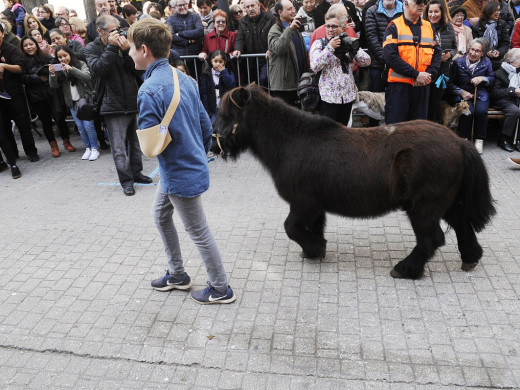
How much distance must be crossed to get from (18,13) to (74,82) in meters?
4.92

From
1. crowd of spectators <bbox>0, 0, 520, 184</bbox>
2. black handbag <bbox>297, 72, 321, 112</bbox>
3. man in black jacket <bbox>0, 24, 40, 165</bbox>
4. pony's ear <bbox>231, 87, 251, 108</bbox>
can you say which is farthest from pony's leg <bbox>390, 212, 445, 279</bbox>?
man in black jacket <bbox>0, 24, 40, 165</bbox>

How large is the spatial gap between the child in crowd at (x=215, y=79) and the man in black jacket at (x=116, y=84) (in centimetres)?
174

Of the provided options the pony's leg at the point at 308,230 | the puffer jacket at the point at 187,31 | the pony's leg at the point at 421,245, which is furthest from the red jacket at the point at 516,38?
the pony's leg at the point at 308,230

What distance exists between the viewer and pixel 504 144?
24.8 ft

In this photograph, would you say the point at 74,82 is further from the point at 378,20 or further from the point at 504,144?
the point at 504,144

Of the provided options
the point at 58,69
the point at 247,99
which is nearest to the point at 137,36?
the point at 247,99

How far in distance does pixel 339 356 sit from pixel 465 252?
5.38 feet

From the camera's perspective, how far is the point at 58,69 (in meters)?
7.72

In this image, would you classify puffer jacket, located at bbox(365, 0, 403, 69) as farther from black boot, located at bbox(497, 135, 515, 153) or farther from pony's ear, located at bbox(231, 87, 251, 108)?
pony's ear, located at bbox(231, 87, 251, 108)

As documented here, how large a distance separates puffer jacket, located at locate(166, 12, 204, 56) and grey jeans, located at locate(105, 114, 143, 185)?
251 centimetres

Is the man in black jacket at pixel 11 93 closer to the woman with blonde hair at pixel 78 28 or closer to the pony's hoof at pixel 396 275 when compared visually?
the woman with blonde hair at pixel 78 28

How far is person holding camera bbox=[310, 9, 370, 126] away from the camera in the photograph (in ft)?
19.7

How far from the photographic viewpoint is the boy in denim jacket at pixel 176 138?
3219 mm

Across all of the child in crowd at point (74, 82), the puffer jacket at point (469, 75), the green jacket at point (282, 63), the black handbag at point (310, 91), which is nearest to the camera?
the black handbag at point (310, 91)
